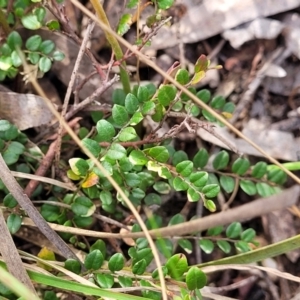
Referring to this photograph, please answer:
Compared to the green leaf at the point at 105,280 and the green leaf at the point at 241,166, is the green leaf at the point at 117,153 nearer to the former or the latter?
the green leaf at the point at 105,280

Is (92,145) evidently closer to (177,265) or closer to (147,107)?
(147,107)

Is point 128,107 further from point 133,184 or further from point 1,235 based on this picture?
point 1,235

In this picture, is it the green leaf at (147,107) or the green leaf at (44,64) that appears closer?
the green leaf at (147,107)

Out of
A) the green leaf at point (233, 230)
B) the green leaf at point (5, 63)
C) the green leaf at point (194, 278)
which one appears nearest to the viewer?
the green leaf at point (194, 278)

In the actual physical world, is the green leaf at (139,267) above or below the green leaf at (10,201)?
below

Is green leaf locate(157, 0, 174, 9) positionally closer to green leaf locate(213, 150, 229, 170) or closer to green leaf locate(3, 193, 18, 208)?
green leaf locate(213, 150, 229, 170)

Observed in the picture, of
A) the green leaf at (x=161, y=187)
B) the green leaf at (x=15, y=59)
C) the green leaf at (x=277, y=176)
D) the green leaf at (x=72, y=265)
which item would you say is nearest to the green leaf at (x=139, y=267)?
the green leaf at (x=72, y=265)

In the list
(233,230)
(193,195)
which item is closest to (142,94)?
(193,195)
